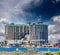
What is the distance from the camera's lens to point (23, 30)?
146 feet

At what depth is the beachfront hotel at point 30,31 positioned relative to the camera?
4219 centimetres

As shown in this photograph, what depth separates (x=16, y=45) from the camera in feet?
136

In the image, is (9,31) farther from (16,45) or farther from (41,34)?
(41,34)

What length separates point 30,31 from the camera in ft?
143

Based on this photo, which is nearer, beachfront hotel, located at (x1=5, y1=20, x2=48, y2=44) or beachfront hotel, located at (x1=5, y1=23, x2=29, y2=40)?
beachfront hotel, located at (x1=5, y1=20, x2=48, y2=44)

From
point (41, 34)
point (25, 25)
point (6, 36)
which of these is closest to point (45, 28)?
point (41, 34)

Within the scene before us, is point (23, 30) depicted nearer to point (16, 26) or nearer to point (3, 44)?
point (16, 26)

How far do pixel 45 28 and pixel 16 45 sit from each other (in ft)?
20.0

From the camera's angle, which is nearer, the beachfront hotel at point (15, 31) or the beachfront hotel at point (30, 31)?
the beachfront hotel at point (30, 31)

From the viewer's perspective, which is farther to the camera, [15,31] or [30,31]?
[30,31]

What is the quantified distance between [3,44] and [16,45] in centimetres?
236

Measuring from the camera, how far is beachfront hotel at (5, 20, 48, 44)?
42.2 metres

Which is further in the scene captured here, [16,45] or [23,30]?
[23,30]

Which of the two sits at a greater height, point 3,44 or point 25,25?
point 25,25
